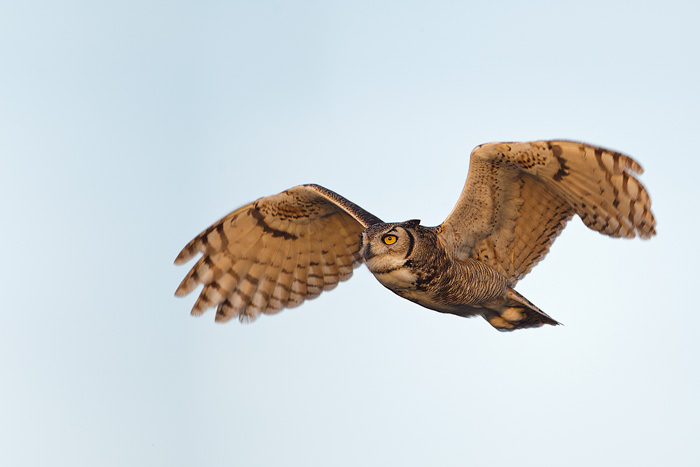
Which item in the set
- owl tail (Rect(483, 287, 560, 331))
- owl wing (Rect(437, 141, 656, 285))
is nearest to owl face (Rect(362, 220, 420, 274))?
owl wing (Rect(437, 141, 656, 285))

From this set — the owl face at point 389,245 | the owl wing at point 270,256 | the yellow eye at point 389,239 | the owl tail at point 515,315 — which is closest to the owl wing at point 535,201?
the owl tail at point 515,315

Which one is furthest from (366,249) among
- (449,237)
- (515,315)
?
(515,315)

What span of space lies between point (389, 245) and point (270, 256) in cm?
284

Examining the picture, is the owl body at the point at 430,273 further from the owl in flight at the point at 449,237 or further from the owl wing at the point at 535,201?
the owl wing at the point at 535,201

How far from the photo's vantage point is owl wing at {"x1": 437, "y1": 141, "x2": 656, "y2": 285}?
8398 mm

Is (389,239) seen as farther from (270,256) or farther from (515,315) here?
(270,256)

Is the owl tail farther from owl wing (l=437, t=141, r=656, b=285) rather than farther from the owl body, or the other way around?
owl wing (l=437, t=141, r=656, b=285)

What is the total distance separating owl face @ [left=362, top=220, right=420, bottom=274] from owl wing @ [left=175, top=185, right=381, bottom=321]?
1944 mm

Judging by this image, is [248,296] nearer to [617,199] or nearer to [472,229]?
[472,229]

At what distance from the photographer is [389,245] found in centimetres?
853

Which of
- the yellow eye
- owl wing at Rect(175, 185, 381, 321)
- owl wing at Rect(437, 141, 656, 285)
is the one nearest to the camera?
owl wing at Rect(437, 141, 656, 285)

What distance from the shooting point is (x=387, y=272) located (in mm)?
8602

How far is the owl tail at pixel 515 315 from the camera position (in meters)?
9.82

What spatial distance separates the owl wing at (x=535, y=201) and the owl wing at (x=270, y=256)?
5.84 ft
